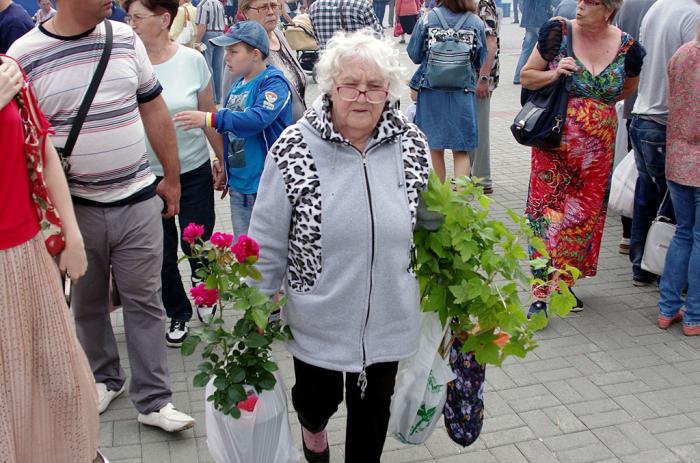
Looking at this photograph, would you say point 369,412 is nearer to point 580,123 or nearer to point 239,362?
point 239,362

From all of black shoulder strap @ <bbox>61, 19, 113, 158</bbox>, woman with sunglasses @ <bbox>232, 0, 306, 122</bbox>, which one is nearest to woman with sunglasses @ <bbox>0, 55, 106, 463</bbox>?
black shoulder strap @ <bbox>61, 19, 113, 158</bbox>

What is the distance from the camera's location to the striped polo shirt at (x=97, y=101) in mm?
3314

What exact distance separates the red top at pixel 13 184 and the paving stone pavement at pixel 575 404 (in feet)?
4.33

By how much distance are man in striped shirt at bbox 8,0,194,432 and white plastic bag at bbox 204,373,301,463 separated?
2.47ft

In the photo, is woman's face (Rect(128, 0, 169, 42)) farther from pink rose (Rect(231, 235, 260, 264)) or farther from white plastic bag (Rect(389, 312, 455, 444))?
white plastic bag (Rect(389, 312, 455, 444))

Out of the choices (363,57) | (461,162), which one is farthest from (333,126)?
(461,162)

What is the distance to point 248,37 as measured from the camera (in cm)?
433

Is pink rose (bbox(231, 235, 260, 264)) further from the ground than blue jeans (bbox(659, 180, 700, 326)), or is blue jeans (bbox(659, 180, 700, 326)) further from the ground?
pink rose (bbox(231, 235, 260, 264))

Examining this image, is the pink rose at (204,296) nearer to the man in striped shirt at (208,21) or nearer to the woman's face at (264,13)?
the woman's face at (264,13)

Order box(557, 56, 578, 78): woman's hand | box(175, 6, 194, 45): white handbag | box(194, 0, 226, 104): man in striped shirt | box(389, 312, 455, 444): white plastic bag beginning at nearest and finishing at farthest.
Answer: box(389, 312, 455, 444): white plastic bag
box(557, 56, 578, 78): woman's hand
box(175, 6, 194, 45): white handbag
box(194, 0, 226, 104): man in striped shirt

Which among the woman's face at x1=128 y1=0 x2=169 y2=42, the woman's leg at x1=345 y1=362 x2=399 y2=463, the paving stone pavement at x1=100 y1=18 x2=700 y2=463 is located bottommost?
the paving stone pavement at x1=100 y1=18 x2=700 y2=463

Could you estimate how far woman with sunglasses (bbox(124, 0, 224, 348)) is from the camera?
14.0 feet

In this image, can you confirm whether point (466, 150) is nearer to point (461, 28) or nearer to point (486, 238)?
point (461, 28)

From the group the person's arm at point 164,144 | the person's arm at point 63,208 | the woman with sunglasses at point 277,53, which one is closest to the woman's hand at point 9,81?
the person's arm at point 63,208
